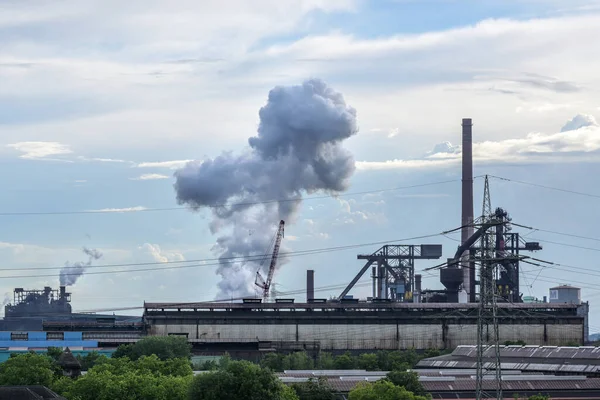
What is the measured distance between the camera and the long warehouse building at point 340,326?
178 m

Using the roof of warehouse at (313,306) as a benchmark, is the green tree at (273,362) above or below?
below

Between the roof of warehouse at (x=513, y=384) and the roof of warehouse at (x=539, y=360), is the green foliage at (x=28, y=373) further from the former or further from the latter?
the roof of warehouse at (x=539, y=360)

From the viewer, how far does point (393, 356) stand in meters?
152

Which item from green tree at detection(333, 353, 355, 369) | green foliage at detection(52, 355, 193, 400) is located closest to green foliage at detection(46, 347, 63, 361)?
green tree at detection(333, 353, 355, 369)

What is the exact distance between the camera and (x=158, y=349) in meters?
141

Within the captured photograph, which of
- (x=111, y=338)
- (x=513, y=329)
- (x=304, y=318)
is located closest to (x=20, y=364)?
(x=111, y=338)

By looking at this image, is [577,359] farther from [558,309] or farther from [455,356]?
[558,309]

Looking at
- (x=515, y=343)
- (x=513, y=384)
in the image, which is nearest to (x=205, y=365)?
(x=513, y=384)

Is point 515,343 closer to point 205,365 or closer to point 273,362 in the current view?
point 273,362

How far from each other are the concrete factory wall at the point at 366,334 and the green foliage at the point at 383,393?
294 ft

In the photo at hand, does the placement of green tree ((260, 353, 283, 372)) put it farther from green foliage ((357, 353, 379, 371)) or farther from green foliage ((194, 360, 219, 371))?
green foliage ((357, 353, 379, 371))

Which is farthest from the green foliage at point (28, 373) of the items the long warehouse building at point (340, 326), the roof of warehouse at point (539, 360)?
the long warehouse building at point (340, 326)

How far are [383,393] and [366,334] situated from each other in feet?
311

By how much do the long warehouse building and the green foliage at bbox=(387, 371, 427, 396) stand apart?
8040 cm
